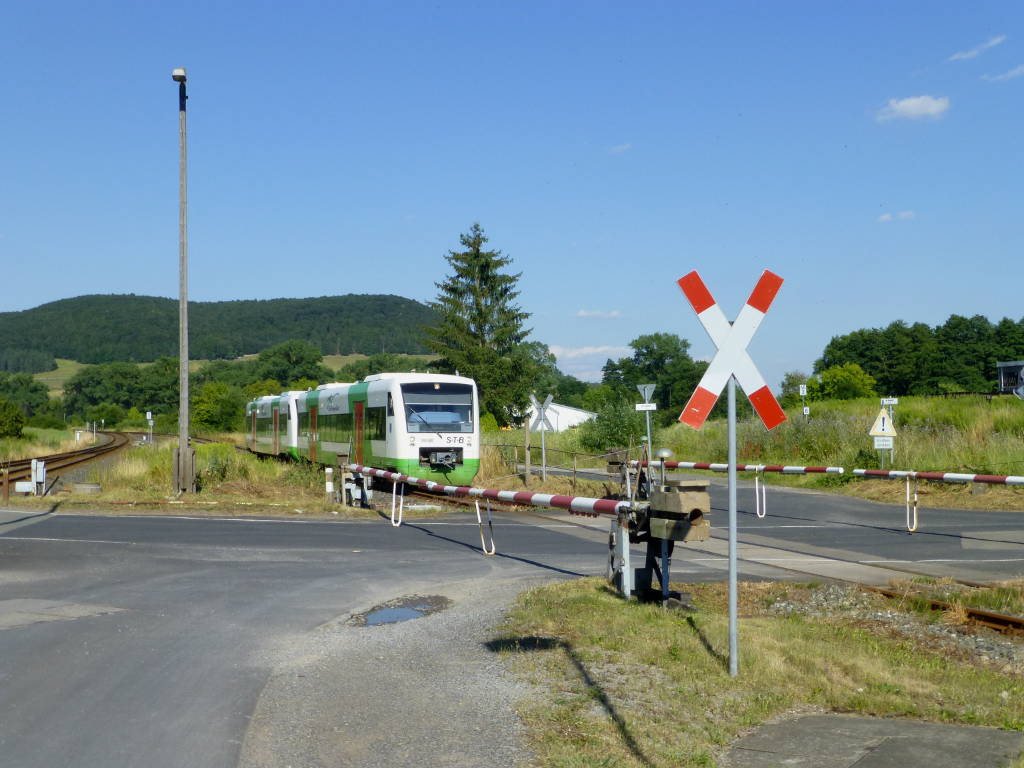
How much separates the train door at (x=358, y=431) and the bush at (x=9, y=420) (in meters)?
41.8

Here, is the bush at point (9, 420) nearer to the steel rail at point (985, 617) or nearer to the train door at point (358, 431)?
the train door at point (358, 431)

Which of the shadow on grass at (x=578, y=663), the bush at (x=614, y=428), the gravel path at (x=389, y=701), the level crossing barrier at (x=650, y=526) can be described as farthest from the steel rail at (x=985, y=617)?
the bush at (x=614, y=428)

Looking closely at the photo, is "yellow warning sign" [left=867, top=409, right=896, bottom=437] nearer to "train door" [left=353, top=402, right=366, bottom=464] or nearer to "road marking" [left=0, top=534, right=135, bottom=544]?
"train door" [left=353, top=402, right=366, bottom=464]

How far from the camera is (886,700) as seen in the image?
21.0 ft

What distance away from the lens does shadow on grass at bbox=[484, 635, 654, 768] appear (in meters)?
5.43

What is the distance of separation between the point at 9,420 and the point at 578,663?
206 ft

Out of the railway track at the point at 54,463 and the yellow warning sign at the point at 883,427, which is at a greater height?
the yellow warning sign at the point at 883,427

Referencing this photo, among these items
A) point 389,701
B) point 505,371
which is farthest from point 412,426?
point 505,371

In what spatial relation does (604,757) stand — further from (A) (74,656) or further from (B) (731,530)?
(A) (74,656)

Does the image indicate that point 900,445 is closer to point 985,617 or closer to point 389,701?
point 985,617

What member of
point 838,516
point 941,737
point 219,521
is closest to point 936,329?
point 838,516

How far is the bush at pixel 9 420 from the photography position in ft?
200

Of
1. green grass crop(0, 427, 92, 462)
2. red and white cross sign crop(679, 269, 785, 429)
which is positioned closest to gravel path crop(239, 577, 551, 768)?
red and white cross sign crop(679, 269, 785, 429)

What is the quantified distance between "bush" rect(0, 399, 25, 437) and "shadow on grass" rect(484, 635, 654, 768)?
60.6 m
